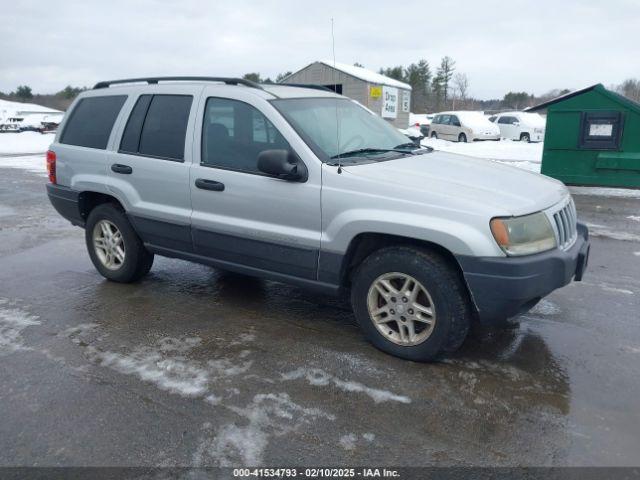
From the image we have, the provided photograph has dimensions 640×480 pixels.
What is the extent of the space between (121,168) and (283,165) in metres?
1.90

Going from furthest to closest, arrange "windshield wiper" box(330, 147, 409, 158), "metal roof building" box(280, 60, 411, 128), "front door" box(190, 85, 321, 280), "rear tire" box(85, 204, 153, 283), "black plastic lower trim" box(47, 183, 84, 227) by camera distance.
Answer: "metal roof building" box(280, 60, 411, 128) < "black plastic lower trim" box(47, 183, 84, 227) < "rear tire" box(85, 204, 153, 283) < "windshield wiper" box(330, 147, 409, 158) < "front door" box(190, 85, 321, 280)

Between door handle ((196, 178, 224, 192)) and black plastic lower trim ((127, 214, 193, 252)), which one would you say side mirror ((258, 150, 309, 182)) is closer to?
door handle ((196, 178, 224, 192))

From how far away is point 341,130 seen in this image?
14.3 feet

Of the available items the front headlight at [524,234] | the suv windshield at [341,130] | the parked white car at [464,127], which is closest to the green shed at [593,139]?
the suv windshield at [341,130]

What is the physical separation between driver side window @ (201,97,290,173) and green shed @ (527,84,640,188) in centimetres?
870

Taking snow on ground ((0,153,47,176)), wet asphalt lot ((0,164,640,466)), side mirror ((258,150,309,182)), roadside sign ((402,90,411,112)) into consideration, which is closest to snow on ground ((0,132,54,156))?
snow on ground ((0,153,47,176))

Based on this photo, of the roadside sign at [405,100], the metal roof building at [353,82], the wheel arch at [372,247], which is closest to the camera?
the wheel arch at [372,247]

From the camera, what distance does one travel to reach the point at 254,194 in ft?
13.3

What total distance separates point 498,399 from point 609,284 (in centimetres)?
273

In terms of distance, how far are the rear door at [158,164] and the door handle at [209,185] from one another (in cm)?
15

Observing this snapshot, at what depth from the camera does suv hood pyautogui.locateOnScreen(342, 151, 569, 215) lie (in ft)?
11.1

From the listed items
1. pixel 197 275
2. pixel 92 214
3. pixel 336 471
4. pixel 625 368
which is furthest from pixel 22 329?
pixel 625 368

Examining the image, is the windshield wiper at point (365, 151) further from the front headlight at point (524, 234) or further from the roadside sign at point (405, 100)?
the roadside sign at point (405, 100)

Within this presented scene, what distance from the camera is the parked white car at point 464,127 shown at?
983 inches
